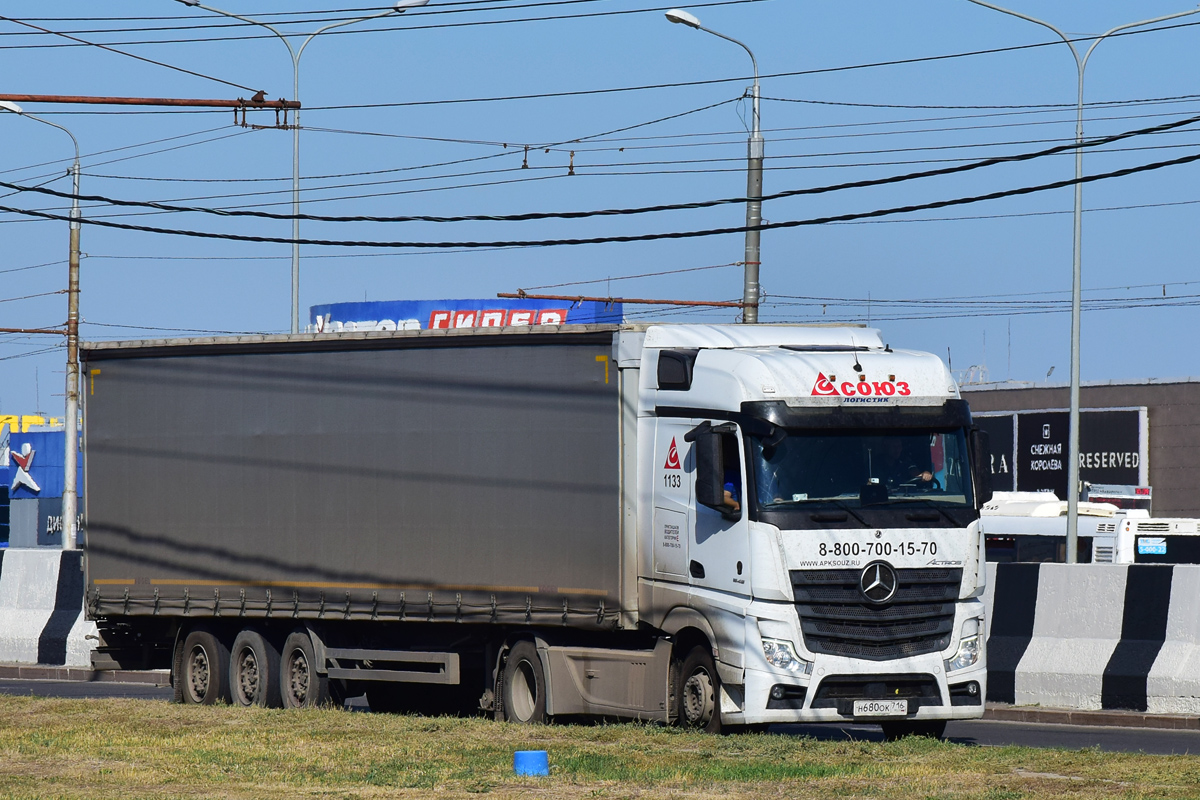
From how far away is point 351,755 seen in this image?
42.2ft

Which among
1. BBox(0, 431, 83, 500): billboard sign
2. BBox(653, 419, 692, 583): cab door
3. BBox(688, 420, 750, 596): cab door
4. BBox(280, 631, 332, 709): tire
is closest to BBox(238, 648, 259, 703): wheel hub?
BBox(280, 631, 332, 709): tire

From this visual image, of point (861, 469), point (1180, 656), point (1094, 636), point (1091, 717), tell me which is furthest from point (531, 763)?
point (1094, 636)

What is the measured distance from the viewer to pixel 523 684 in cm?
1623

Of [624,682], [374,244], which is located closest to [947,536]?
[624,682]

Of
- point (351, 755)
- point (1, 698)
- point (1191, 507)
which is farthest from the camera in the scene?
point (1191, 507)

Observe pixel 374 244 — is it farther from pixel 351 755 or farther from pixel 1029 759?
pixel 1029 759

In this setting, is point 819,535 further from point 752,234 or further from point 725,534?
point 752,234

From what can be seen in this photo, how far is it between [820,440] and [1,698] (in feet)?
30.0

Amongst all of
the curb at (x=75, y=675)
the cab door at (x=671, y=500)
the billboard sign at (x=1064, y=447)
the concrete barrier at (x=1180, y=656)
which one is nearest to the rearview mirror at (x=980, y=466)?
the cab door at (x=671, y=500)

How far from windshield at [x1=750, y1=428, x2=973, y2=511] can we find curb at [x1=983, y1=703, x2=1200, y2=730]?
3.46m

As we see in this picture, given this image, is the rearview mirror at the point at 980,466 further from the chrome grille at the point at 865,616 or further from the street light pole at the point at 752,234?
the street light pole at the point at 752,234

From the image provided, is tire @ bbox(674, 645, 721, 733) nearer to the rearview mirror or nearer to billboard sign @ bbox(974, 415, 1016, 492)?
the rearview mirror

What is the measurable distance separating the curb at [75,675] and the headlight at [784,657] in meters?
12.8

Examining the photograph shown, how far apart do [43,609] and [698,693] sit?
13.7 metres
